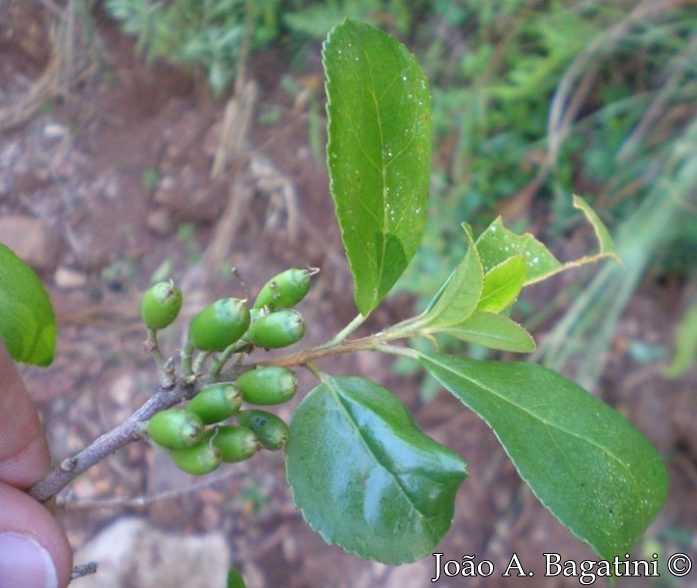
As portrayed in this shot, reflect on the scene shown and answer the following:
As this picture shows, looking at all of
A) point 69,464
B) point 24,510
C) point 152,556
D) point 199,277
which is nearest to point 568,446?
point 69,464

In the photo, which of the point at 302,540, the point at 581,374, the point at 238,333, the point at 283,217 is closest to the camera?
the point at 238,333

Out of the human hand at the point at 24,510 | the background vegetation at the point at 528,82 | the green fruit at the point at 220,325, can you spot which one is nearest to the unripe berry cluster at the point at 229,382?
the green fruit at the point at 220,325

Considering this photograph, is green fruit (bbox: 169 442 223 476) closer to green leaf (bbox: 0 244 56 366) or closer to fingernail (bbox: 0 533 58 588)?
green leaf (bbox: 0 244 56 366)

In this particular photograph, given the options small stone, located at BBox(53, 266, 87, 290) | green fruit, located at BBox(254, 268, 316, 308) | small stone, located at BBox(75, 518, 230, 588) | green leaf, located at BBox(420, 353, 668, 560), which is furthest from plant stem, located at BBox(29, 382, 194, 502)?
small stone, located at BBox(53, 266, 87, 290)

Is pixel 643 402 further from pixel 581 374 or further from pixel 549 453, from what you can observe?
pixel 549 453

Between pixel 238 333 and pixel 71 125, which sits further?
pixel 71 125

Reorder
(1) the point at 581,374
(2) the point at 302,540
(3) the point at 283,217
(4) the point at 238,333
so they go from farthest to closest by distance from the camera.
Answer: (3) the point at 283,217 < (1) the point at 581,374 < (2) the point at 302,540 < (4) the point at 238,333

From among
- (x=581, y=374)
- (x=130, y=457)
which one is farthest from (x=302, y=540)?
(x=581, y=374)

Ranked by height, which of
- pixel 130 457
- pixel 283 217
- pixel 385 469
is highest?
pixel 385 469
